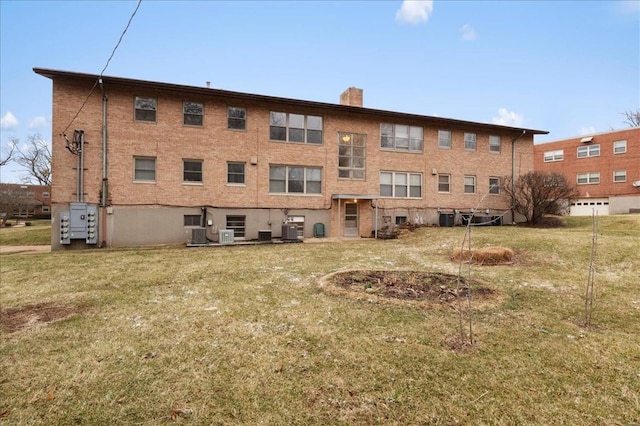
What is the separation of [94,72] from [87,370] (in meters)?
15.6

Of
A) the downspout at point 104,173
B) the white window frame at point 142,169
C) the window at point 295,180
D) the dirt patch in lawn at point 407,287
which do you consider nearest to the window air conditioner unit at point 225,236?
the window at point 295,180

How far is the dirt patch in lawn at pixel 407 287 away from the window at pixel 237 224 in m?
10.1

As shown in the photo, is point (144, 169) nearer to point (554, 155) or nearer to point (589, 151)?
point (554, 155)

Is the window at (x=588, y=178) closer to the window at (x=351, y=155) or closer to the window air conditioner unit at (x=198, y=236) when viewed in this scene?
the window at (x=351, y=155)

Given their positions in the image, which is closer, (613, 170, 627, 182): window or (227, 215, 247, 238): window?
(227, 215, 247, 238): window

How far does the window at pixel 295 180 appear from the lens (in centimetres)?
1781

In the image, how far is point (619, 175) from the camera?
99.5 ft

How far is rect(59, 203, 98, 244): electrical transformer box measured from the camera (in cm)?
1420

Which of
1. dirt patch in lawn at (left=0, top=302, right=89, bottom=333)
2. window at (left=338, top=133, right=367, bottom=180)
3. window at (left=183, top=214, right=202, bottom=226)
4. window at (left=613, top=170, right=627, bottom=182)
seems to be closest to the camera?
dirt patch in lawn at (left=0, top=302, right=89, bottom=333)

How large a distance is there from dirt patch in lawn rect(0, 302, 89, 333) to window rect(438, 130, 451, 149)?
20.9 m

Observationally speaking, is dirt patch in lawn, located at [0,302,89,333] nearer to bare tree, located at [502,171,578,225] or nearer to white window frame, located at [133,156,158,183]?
white window frame, located at [133,156,158,183]

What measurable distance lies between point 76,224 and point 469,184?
22.8m

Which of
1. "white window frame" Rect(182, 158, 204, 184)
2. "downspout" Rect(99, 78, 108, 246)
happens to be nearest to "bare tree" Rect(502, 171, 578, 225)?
"white window frame" Rect(182, 158, 204, 184)

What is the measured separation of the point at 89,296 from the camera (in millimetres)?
6633
